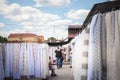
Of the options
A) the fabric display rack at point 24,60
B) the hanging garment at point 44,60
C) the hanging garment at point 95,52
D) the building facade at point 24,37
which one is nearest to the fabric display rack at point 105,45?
the hanging garment at point 95,52

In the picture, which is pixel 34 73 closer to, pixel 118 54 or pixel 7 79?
pixel 7 79

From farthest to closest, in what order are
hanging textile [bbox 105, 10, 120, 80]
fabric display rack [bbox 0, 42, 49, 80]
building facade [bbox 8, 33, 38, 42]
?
building facade [bbox 8, 33, 38, 42], fabric display rack [bbox 0, 42, 49, 80], hanging textile [bbox 105, 10, 120, 80]

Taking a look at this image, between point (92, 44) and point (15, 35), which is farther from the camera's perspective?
point (15, 35)

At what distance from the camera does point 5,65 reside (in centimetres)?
1127

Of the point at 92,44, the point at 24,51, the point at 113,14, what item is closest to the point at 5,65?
the point at 24,51

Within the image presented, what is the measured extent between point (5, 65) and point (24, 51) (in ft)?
3.69

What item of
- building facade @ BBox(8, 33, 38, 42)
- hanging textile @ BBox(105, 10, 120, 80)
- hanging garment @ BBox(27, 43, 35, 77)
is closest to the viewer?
hanging textile @ BBox(105, 10, 120, 80)

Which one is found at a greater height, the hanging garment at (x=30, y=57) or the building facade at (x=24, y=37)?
the building facade at (x=24, y=37)

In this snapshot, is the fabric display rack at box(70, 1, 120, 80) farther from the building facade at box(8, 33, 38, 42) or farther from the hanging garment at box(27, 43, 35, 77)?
the building facade at box(8, 33, 38, 42)

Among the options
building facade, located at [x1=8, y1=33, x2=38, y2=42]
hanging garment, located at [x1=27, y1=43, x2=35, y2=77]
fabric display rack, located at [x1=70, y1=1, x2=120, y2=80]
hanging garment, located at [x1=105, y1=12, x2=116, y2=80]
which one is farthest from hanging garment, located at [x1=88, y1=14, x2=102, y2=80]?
building facade, located at [x1=8, y1=33, x2=38, y2=42]

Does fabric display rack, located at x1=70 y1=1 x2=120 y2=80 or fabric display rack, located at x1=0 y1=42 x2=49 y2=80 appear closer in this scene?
fabric display rack, located at x1=70 y1=1 x2=120 y2=80

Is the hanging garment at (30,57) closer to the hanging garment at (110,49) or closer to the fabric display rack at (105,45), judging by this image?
the fabric display rack at (105,45)

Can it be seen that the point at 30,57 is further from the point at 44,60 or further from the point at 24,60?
the point at 44,60

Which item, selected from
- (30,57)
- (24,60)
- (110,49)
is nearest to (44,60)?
(30,57)
